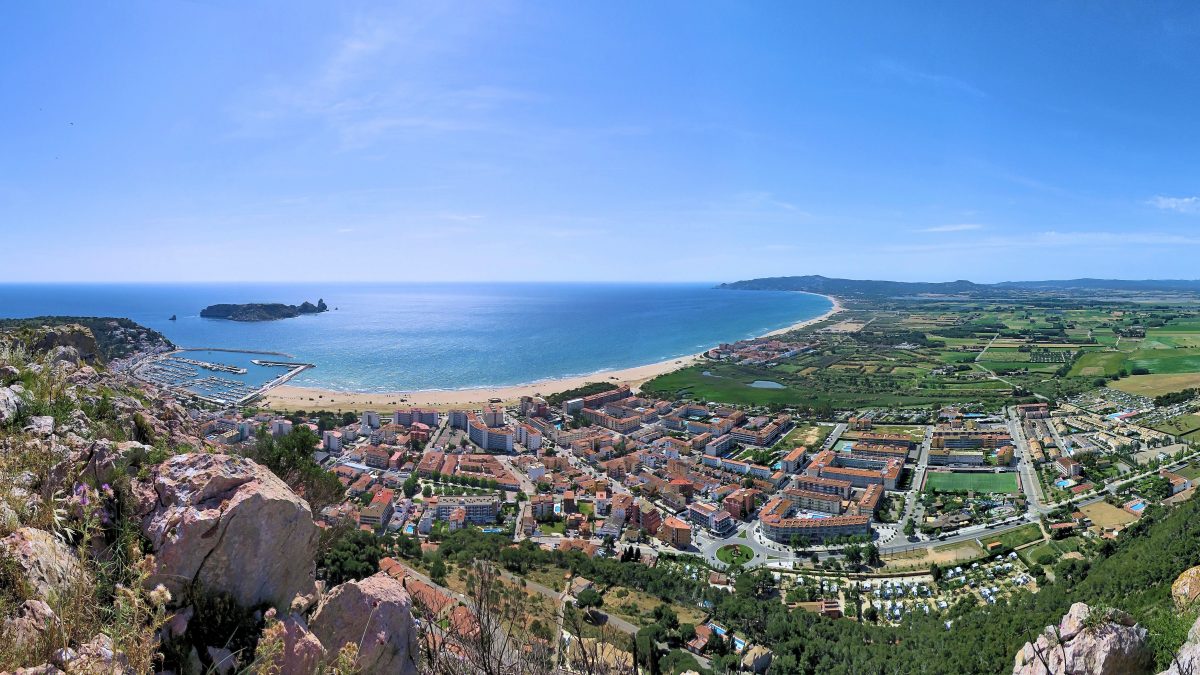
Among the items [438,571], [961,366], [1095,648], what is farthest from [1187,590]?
[961,366]

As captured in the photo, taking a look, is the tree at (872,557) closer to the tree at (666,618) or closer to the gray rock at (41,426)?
the tree at (666,618)

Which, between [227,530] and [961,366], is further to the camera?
[961,366]

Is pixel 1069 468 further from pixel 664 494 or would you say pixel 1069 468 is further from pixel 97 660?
pixel 97 660

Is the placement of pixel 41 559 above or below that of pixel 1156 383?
above

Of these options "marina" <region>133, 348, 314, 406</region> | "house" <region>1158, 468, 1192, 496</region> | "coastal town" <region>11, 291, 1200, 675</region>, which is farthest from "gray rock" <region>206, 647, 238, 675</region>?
"marina" <region>133, 348, 314, 406</region>

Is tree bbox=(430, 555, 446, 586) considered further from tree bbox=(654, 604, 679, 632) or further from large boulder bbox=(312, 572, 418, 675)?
large boulder bbox=(312, 572, 418, 675)

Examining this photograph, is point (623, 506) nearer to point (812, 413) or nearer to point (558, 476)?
point (558, 476)

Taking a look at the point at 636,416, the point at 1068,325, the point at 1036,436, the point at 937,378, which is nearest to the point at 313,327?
the point at 636,416
